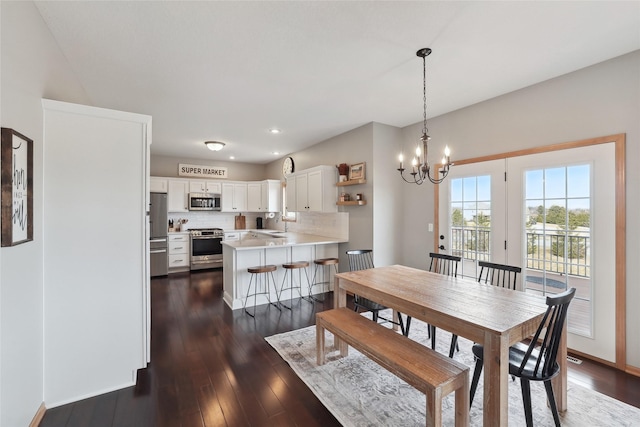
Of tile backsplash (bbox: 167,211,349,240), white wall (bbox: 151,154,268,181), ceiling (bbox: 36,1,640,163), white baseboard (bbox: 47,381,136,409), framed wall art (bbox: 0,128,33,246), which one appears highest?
ceiling (bbox: 36,1,640,163)

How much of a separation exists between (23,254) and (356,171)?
384 centimetres

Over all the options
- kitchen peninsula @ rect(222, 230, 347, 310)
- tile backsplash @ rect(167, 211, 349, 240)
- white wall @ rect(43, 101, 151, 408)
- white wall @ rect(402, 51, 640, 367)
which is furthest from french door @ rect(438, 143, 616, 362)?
white wall @ rect(43, 101, 151, 408)

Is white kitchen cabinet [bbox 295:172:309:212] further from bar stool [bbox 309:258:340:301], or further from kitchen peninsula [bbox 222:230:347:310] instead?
bar stool [bbox 309:258:340:301]

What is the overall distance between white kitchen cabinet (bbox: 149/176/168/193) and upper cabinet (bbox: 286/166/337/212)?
A: 3.10 m

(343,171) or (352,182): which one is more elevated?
(343,171)

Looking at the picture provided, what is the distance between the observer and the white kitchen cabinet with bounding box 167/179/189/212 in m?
6.41

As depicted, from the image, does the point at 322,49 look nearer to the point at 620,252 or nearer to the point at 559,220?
the point at 559,220

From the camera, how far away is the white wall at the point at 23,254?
57.0 inches

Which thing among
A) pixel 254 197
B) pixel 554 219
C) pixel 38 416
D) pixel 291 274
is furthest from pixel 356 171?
pixel 38 416

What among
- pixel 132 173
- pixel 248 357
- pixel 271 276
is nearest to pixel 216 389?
pixel 248 357

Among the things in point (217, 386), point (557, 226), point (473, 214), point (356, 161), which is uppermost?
point (356, 161)

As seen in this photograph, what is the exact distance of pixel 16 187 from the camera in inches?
60.7

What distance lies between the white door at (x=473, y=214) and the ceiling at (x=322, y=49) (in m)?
0.93

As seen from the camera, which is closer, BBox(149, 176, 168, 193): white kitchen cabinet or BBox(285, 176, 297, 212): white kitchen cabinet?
BBox(285, 176, 297, 212): white kitchen cabinet
